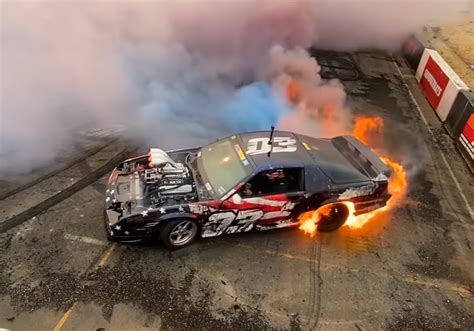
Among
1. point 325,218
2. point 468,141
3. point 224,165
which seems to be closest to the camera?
point 224,165

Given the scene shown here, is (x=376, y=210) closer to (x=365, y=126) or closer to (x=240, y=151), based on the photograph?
(x=240, y=151)

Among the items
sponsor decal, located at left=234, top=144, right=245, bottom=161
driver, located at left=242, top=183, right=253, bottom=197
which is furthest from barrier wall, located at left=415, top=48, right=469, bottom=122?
driver, located at left=242, top=183, right=253, bottom=197

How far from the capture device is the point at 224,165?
6.02 m

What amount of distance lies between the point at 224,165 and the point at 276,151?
809 millimetres

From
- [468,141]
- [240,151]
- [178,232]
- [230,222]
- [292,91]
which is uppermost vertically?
[240,151]

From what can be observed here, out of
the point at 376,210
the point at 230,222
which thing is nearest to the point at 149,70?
the point at 230,222

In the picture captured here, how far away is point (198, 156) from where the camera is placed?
653 cm

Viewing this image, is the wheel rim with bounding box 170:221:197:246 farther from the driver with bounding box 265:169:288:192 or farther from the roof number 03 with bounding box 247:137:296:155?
the roof number 03 with bounding box 247:137:296:155

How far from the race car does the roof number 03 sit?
15 mm

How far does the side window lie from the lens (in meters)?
5.66

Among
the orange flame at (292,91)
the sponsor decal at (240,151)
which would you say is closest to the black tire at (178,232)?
the sponsor decal at (240,151)

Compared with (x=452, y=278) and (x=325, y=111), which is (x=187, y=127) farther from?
(x=452, y=278)

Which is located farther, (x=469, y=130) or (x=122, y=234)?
(x=469, y=130)

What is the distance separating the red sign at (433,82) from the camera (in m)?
10.8
